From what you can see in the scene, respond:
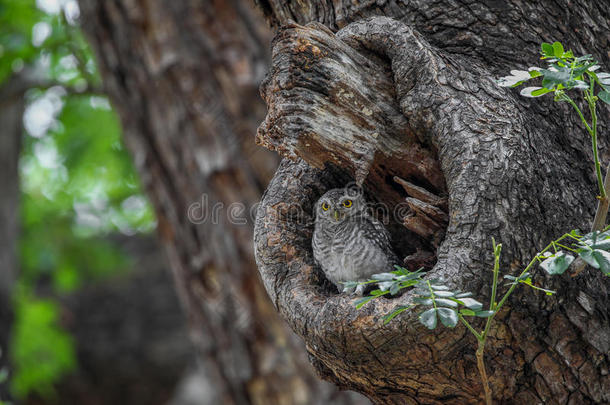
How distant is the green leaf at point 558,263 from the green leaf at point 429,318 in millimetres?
328

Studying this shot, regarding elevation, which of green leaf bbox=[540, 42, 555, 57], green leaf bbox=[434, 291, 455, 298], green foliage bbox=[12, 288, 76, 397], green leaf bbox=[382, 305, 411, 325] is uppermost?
green leaf bbox=[540, 42, 555, 57]

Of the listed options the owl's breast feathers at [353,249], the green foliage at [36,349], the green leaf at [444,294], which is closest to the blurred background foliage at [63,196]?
the green foliage at [36,349]

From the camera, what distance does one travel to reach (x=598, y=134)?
Result: 2.15 m

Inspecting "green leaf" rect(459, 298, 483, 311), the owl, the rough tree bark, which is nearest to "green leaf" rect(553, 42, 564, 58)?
the rough tree bark

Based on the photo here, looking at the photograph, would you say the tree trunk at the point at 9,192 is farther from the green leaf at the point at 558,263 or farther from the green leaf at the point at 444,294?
the green leaf at the point at 558,263

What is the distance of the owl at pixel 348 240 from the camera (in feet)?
8.57

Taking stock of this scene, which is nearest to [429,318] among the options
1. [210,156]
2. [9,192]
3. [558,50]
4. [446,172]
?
[446,172]

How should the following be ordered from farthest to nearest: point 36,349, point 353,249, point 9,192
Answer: point 36,349 < point 9,192 < point 353,249

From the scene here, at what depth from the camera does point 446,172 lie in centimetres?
195

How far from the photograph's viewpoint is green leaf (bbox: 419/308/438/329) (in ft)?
5.11

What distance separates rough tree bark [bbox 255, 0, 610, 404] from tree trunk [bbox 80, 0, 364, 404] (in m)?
1.90

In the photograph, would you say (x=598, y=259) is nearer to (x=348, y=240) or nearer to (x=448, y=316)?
(x=448, y=316)

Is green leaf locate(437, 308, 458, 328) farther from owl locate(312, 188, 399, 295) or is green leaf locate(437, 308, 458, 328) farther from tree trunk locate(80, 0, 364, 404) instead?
tree trunk locate(80, 0, 364, 404)

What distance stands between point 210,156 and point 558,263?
300cm
